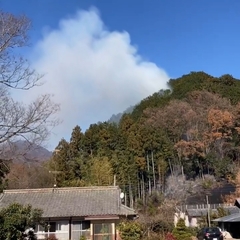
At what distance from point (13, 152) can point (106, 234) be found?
13.9m

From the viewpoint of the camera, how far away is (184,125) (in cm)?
4856

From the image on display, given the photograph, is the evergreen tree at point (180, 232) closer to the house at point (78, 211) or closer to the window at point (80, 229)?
the house at point (78, 211)

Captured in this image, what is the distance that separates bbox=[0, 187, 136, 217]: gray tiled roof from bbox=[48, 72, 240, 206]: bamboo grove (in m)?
13.4

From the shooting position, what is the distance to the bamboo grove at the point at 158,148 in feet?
137

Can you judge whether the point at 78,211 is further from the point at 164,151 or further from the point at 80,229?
the point at 164,151

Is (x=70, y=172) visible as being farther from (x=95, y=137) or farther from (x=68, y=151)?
(x=95, y=137)

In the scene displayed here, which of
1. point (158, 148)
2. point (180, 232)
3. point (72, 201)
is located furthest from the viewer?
point (158, 148)

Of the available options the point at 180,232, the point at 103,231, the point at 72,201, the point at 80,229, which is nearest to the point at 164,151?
the point at 180,232

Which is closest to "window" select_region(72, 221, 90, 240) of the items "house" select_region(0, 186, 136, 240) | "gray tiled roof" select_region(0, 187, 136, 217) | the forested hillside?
"house" select_region(0, 186, 136, 240)

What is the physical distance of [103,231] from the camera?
885 inches

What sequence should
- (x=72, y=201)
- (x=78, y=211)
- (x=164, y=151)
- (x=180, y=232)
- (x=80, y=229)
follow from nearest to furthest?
(x=80, y=229) < (x=78, y=211) < (x=72, y=201) < (x=180, y=232) < (x=164, y=151)

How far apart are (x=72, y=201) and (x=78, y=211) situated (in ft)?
5.39

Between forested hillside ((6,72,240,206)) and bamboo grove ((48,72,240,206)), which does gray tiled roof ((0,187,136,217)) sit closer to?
bamboo grove ((48,72,240,206))

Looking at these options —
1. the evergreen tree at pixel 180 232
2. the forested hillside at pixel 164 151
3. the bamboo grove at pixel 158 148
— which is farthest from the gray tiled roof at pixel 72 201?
the forested hillside at pixel 164 151
